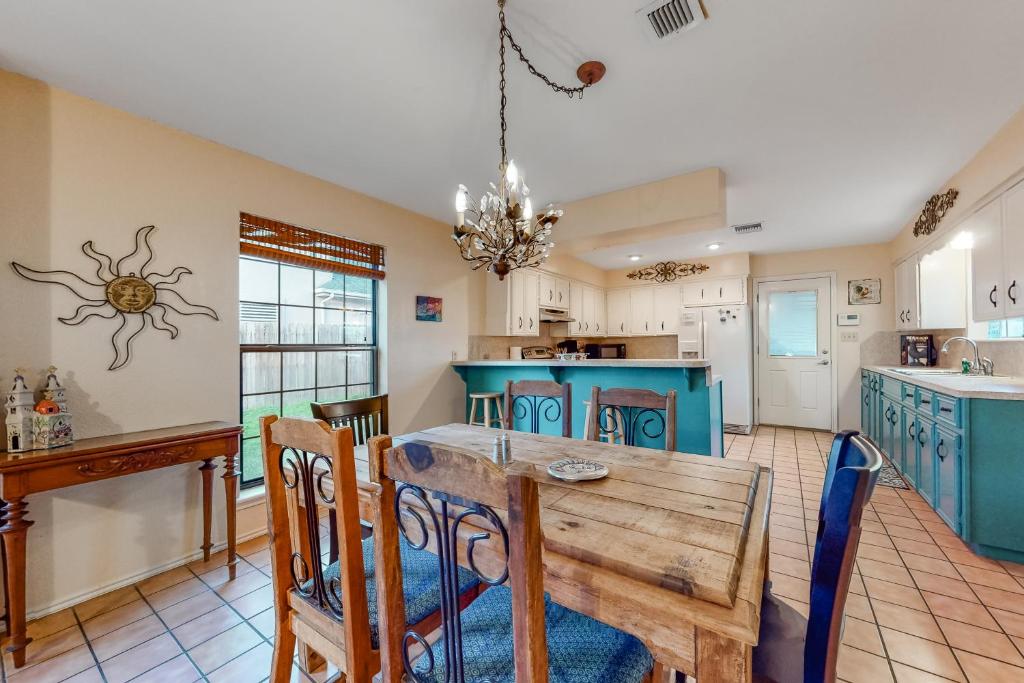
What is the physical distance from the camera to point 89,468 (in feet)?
6.16

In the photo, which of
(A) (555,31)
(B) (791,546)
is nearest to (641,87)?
(A) (555,31)

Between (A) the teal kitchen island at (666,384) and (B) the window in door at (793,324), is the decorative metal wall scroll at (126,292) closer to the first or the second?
(A) the teal kitchen island at (666,384)

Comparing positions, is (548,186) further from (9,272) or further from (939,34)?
(9,272)

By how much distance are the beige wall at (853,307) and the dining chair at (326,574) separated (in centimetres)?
600

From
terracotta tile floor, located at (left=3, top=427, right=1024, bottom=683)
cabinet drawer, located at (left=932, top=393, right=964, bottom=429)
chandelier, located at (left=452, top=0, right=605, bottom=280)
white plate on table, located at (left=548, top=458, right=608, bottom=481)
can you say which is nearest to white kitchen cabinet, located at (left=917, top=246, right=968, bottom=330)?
cabinet drawer, located at (left=932, top=393, right=964, bottom=429)

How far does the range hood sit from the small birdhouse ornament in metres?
4.08

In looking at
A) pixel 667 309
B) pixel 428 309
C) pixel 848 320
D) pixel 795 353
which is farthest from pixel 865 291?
pixel 428 309

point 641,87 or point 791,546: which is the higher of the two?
point 641,87

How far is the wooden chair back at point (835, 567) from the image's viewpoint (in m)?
0.80

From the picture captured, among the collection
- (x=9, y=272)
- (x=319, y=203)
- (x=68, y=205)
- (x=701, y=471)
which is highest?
(x=319, y=203)

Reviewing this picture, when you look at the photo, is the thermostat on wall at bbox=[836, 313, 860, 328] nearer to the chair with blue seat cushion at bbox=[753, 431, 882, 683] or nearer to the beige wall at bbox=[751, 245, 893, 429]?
the beige wall at bbox=[751, 245, 893, 429]

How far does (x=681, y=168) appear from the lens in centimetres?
298

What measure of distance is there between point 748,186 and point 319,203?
3406 mm

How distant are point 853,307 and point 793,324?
67 cm
